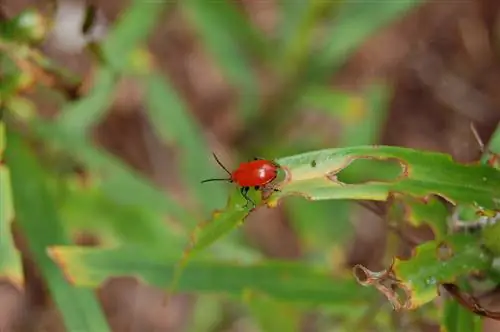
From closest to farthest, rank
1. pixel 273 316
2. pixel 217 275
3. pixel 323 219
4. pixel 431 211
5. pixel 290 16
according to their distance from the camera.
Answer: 1. pixel 431 211
2. pixel 217 275
3. pixel 273 316
4. pixel 290 16
5. pixel 323 219

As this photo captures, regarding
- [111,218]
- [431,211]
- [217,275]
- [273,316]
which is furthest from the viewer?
[111,218]

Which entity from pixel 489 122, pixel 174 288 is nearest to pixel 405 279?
pixel 174 288

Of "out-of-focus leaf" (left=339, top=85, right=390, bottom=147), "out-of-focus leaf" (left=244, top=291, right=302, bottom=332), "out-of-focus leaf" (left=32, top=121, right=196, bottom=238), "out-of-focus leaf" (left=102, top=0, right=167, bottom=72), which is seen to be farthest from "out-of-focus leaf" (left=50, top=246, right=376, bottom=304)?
"out-of-focus leaf" (left=339, top=85, right=390, bottom=147)

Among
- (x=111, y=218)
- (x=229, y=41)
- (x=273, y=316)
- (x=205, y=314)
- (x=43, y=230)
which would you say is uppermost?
(x=229, y=41)

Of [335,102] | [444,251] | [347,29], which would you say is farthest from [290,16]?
[444,251]

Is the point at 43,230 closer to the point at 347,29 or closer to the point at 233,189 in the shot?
the point at 233,189

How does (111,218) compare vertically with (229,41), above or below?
below

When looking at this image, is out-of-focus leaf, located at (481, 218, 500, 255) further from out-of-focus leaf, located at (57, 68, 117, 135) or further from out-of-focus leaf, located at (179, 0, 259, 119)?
out-of-focus leaf, located at (179, 0, 259, 119)
